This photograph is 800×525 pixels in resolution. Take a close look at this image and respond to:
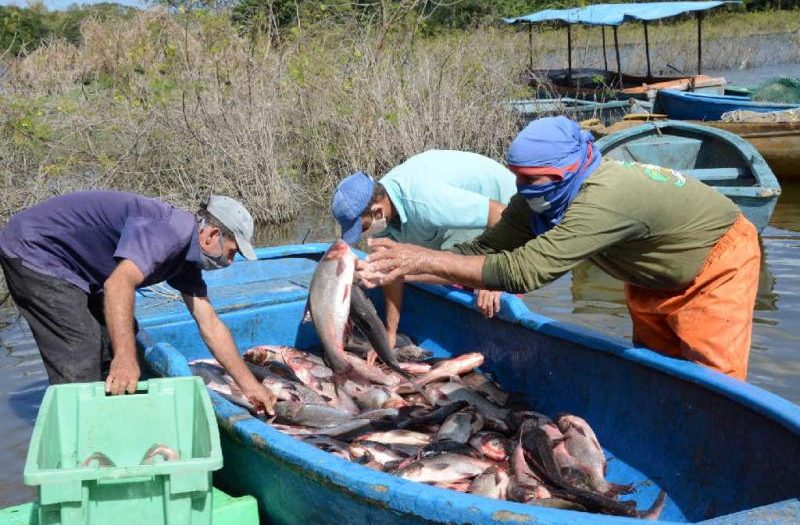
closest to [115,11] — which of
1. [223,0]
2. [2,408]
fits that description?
[223,0]

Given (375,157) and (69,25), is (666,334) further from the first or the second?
(69,25)

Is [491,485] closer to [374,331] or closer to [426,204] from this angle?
[374,331]

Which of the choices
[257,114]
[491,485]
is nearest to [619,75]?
[257,114]

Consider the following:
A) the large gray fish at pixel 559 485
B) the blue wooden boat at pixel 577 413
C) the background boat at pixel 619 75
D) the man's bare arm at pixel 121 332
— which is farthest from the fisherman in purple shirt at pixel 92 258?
the background boat at pixel 619 75

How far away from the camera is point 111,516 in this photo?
11.7 feet

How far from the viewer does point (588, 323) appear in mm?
8555

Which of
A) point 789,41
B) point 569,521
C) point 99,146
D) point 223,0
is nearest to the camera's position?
point 569,521

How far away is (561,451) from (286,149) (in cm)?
887

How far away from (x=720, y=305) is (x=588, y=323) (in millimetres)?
4356

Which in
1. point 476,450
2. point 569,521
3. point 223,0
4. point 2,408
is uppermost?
point 223,0

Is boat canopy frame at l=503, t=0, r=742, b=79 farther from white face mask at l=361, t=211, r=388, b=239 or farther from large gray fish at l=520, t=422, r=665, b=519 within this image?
large gray fish at l=520, t=422, r=665, b=519

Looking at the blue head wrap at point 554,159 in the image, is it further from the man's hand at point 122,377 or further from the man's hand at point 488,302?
the man's hand at point 122,377

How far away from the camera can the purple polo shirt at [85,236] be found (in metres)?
4.52

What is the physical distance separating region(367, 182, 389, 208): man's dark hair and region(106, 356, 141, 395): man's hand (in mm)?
1923
